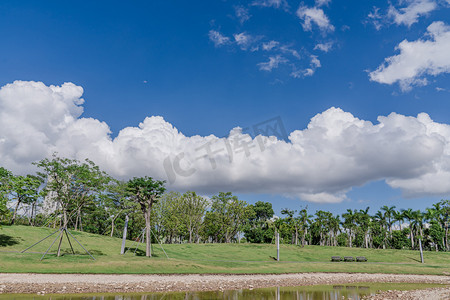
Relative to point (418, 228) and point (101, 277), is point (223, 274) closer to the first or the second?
point (101, 277)

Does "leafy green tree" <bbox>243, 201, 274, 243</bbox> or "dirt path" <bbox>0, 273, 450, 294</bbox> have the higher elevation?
"leafy green tree" <bbox>243, 201, 274, 243</bbox>

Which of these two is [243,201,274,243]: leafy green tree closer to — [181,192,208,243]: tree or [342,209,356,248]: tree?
[181,192,208,243]: tree

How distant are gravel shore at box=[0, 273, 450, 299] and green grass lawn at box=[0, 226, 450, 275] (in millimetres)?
2787

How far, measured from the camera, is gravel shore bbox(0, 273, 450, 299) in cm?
2239

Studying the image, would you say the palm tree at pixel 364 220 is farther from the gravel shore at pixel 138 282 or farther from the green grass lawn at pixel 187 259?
the gravel shore at pixel 138 282

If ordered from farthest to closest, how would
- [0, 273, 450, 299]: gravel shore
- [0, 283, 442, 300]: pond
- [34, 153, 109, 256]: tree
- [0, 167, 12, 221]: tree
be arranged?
[34, 153, 109, 256]: tree, [0, 167, 12, 221]: tree, [0, 273, 450, 299]: gravel shore, [0, 283, 442, 300]: pond

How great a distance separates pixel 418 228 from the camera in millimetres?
91312

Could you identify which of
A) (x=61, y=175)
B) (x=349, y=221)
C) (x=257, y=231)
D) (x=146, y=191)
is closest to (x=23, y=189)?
(x=61, y=175)

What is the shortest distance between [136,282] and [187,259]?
20.9 meters

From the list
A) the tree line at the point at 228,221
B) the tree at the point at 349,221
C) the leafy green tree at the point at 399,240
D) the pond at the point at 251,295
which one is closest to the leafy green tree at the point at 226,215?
the tree line at the point at 228,221

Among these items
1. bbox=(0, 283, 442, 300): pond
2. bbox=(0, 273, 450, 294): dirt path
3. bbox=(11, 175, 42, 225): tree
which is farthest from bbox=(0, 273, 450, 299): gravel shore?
bbox=(11, 175, 42, 225): tree

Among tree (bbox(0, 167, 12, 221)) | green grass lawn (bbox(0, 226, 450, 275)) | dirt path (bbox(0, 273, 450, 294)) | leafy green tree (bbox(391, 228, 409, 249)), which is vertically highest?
tree (bbox(0, 167, 12, 221))

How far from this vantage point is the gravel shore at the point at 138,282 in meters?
22.4

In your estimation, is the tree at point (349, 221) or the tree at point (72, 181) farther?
the tree at point (349, 221)
